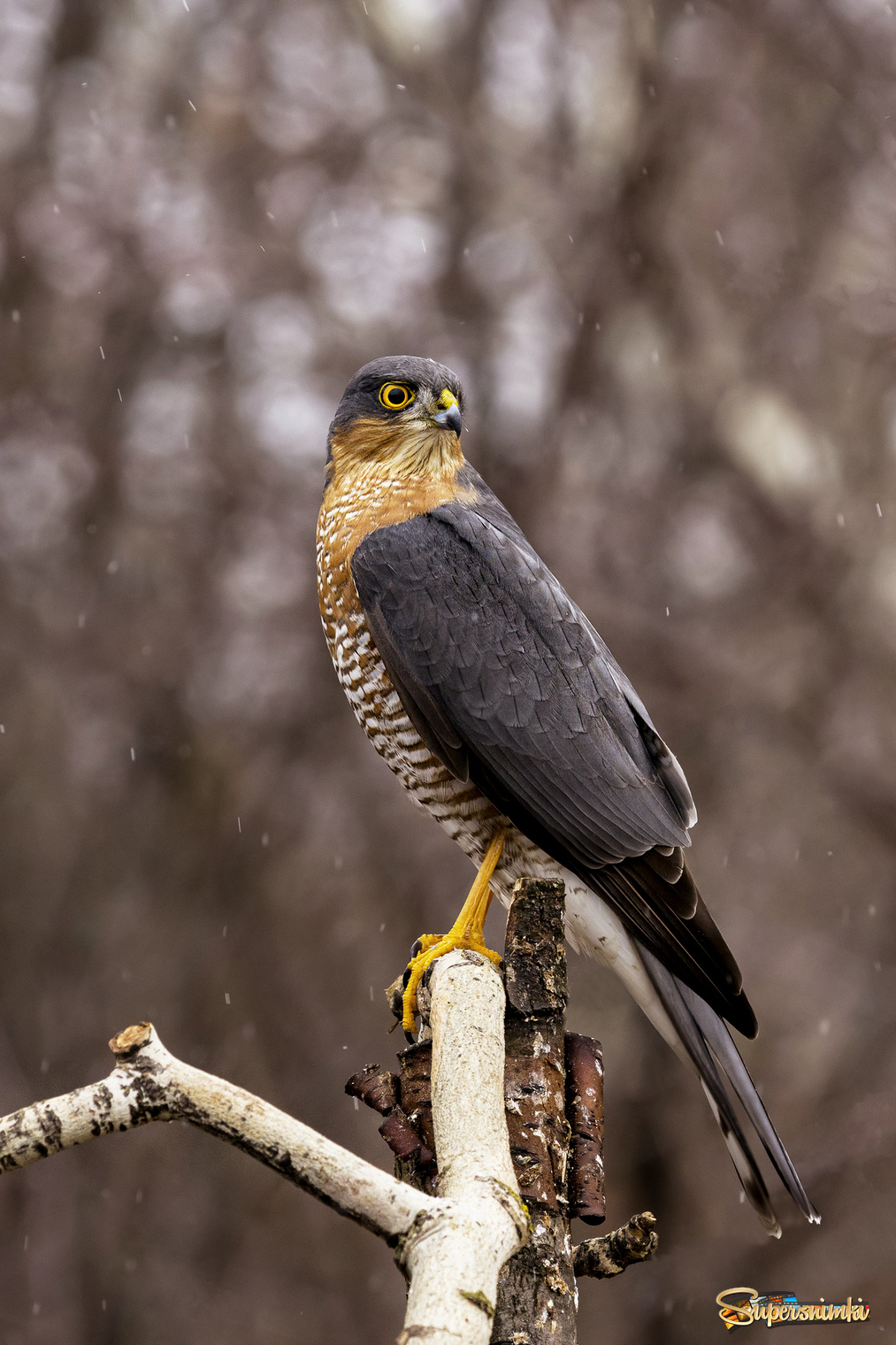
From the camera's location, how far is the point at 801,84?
271 inches

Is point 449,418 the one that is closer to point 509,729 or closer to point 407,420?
point 407,420

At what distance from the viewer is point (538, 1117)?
81.1 inches

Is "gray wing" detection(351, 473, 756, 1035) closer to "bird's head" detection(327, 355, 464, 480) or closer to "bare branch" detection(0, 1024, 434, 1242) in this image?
"bird's head" detection(327, 355, 464, 480)

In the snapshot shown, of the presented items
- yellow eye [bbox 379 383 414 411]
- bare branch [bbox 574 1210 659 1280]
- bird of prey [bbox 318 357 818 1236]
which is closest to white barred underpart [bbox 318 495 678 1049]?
bird of prey [bbox 318 357 818 1236]

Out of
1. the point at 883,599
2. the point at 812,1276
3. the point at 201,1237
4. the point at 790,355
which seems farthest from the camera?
the point at 790,355

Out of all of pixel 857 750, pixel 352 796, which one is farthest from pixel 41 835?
pixel 857 750

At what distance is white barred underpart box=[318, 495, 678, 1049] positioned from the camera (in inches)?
117

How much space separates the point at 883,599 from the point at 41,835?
4.69 meters

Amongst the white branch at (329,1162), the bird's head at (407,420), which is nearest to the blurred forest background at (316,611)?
the bird's head at (407,420)

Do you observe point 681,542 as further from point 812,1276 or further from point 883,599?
point 812,1276

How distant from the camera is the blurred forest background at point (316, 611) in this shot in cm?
562

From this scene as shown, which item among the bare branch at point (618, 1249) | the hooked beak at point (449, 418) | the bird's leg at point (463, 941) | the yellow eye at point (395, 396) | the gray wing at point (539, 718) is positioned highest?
the yellow eye at point (395, 396)

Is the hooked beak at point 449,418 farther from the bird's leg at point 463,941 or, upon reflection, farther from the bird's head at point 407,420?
the bird's leg at point 463,941

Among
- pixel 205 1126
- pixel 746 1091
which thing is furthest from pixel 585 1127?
pixel 205 1126
